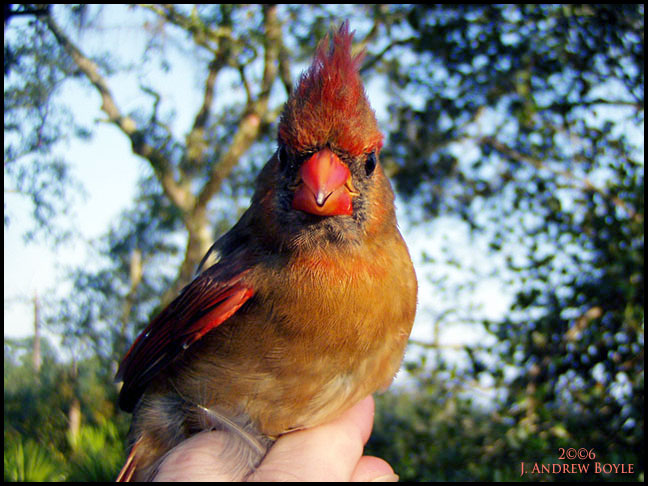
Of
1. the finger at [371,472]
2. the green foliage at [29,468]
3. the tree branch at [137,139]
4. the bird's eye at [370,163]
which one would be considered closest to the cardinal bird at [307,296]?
the bird's eye at [370,163]

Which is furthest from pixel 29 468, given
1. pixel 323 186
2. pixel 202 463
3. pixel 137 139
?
pixel 137 139

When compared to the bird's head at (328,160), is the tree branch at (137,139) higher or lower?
higher

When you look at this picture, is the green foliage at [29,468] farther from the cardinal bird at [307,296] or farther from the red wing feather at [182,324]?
the cardinal bird at [307,296]

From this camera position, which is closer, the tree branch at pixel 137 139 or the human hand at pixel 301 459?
the human hand at pixel 301 459

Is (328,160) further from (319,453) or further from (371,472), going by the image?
(371,472)

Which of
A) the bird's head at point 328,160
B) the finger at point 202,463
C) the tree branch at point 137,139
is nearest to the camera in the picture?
the finger at point 202,463

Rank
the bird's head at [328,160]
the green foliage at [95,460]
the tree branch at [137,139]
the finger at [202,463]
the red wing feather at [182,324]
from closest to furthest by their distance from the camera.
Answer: the finger at [202,463], the bird's head at [328,160], the red wing feather at [182,324], the green foliage at [95,460], the tree branch at [137,139]

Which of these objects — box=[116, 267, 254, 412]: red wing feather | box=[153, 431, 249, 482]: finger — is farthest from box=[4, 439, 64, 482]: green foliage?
box=[153, 431, 249, 482]: finger
